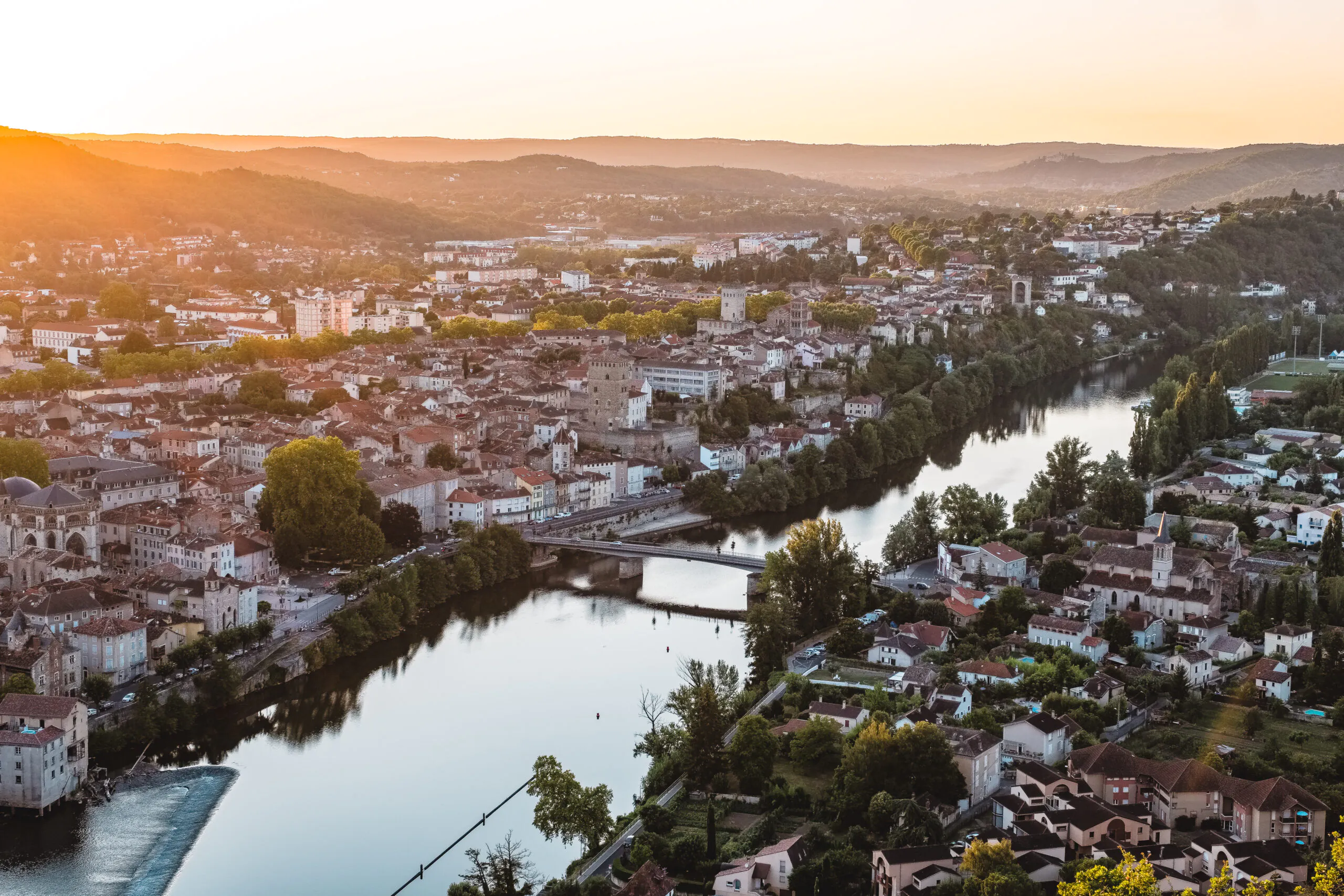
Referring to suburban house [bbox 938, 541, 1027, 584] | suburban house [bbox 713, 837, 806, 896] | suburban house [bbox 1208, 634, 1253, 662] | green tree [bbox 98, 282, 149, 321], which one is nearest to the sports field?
suburban house [bbox 938, 541, 1027, 584]

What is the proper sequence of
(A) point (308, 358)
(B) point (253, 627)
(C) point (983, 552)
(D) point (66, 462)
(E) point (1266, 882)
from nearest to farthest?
(E) point (1266, 882) → (B) point (253, 627) → (C) point (983, 552) → (D) point (66, 462) → (A) point (308, 358)

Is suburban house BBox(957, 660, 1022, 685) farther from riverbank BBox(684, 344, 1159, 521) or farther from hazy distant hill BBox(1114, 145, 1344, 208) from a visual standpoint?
hazy distant hill BBox(1114, 145, 1344, 208)

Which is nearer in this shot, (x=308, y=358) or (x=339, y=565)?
(x=339, y=565)

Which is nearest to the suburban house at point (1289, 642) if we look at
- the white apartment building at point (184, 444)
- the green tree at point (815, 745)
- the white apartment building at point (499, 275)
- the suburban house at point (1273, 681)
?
the suburban house at point (1273, 681)

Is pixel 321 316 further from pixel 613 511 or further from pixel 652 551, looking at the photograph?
pixel 652 551

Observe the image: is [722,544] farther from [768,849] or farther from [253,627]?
[768,849]

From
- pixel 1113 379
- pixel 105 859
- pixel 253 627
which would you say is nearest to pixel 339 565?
pixel 253 627
